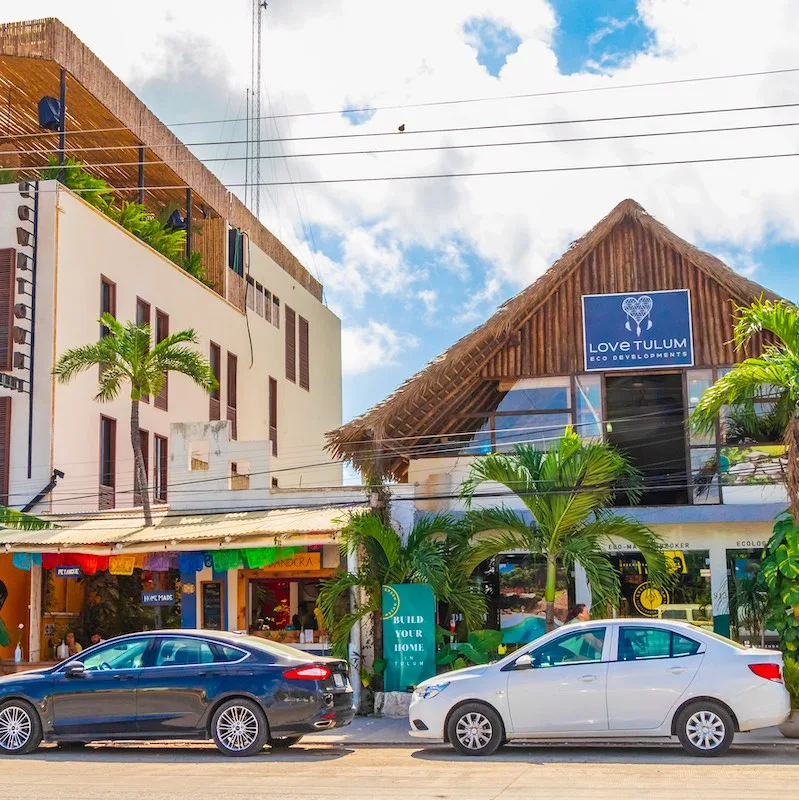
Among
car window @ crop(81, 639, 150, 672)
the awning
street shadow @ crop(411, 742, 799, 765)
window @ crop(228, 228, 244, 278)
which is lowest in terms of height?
street shadow @ crop(411, 742, 799, 765)

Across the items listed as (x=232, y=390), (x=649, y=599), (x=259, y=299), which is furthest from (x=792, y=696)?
(x=259, y=299)

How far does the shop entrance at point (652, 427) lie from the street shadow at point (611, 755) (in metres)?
7.93

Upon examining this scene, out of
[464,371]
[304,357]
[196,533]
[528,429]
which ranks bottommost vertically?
[196,533]

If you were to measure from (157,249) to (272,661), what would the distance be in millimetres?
21847

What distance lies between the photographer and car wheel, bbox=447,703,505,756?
1345 cm

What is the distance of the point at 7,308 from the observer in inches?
1030

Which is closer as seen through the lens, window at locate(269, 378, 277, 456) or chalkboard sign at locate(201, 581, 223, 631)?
chalkboard sign at locate(201, 581, 223, 631)

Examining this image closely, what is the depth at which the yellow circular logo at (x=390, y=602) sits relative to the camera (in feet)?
62.0

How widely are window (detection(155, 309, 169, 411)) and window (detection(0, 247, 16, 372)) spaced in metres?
6.42

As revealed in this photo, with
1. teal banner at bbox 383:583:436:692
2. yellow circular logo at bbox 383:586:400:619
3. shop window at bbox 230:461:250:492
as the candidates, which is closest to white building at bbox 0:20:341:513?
shop window at bbox 230:461:250:492

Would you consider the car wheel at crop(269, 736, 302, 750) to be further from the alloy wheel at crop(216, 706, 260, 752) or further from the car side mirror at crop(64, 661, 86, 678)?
the car side mirror at crop(64, 661, 86, 678)

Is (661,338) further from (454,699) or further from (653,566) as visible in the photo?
(454,699)

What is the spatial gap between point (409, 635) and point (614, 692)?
241 inches

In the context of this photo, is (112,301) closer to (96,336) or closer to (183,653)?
(96,336)
